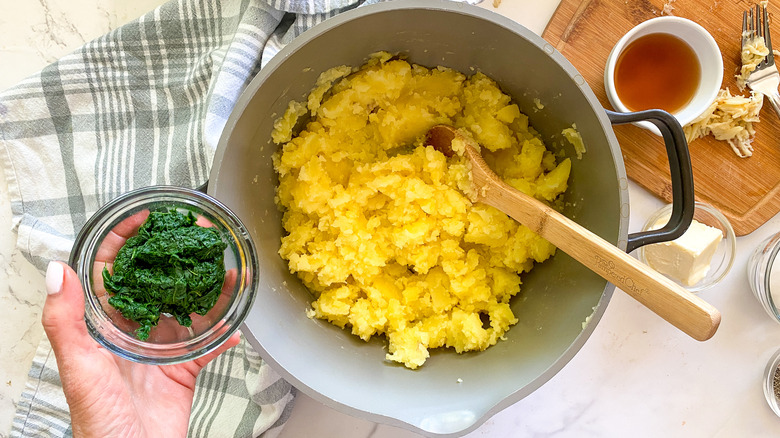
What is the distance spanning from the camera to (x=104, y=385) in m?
1.09

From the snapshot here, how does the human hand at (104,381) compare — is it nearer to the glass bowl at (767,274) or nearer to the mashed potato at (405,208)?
the mashed potato at (405,208)

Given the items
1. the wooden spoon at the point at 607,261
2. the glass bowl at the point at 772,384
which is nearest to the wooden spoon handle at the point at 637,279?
the wooden spoon at the point at 607,261

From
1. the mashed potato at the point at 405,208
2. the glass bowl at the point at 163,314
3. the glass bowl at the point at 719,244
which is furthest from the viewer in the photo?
the glass bowl at the point at 719,244

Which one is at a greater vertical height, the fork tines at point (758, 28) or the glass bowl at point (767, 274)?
the fork tines at point (758, 28)

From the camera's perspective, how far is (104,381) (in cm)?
109

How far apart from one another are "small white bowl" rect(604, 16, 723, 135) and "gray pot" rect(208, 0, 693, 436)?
0.19 meters

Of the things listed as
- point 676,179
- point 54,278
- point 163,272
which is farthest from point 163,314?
point 676,179

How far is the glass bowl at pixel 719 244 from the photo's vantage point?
1.44m

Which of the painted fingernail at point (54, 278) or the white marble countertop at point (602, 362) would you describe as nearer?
the painted fingernail at point (54, 278)

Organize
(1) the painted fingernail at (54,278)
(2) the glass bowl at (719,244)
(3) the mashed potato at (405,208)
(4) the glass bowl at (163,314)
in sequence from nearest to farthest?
(1) the painted fingernail at (54,278) → (4) the glass bowl at (163,314) → (3) the mashed potato at (405,208) → (2) the glass bowl at (719,244)

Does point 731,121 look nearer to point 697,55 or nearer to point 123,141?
point 697,55

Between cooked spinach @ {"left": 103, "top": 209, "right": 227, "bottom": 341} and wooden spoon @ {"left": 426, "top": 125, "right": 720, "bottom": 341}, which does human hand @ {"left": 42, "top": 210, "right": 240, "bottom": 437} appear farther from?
wooden spoon @ {"left": 426, "top": 125, "right": 720, "bottom": 341}

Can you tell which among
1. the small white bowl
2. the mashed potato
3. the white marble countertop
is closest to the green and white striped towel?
the white marble countertop

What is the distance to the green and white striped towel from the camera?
1.43 m
